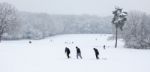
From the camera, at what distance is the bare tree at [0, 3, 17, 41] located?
229 feet

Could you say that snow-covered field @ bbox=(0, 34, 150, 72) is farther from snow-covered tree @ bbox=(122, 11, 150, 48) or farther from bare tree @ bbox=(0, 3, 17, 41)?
bare tree @ bbox=(0, 3, 17, 41)

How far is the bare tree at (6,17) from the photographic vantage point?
6975 centimetres

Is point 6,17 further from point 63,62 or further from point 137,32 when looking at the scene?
point 63,62

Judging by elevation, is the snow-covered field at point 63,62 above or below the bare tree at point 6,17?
below

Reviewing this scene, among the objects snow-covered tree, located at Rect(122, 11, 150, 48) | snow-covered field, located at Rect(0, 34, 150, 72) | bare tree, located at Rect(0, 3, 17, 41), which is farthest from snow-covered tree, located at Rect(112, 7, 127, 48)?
snow-covered field, located at Rect(0, 34, 150, 72)

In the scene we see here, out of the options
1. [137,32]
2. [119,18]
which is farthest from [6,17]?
[137,32]

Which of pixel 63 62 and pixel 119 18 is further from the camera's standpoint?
pixel 119 18

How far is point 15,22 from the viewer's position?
7319 cm

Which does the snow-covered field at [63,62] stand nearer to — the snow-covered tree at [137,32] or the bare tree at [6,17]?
the snow-covered tree at [137,32]

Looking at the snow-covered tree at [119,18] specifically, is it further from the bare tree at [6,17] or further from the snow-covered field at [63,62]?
the snow-covered field at [63,62]

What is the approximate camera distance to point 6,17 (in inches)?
2771

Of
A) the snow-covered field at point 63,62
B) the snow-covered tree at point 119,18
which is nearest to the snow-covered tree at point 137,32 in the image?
the snow-covered tree at point 119,18

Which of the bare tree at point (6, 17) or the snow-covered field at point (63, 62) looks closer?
the snow-covered field at point (63, 62)

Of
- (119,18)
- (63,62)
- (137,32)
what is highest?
(119,18)
